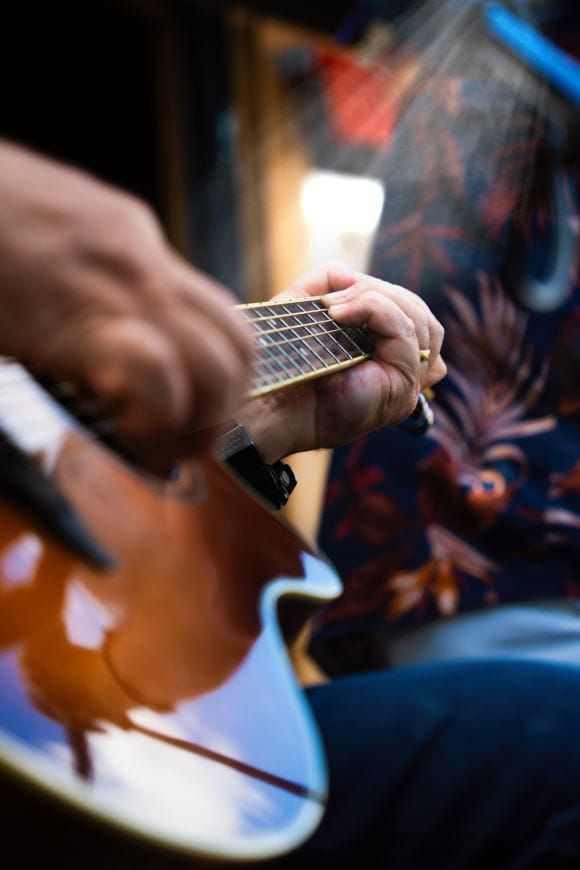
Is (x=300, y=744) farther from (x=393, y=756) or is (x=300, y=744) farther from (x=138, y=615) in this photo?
(x=393, y=756)

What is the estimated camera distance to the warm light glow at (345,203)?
1.66ft

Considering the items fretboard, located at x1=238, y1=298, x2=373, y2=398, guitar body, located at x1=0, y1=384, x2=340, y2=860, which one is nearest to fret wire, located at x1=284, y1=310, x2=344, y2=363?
fretboard, located at x1=238, y1=298, x2=373, y2=398

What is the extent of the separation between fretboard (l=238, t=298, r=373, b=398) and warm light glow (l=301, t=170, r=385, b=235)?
0.14m

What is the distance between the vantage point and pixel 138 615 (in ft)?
0.93

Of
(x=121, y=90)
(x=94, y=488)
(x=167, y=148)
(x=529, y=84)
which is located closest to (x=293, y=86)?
(x=167, y=148)

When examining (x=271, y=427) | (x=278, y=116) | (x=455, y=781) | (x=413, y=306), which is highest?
(x=413, y=306)

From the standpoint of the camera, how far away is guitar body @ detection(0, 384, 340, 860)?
24 cm

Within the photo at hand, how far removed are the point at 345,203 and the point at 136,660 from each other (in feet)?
1.34

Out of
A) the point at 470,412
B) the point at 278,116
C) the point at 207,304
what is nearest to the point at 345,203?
the point at 470,412

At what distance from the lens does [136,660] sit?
0.90 ft

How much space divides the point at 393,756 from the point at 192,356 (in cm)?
34

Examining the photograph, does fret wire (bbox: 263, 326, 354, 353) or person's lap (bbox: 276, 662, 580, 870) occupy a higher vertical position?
fret wire (bbox: 263, 326, 354, 353)

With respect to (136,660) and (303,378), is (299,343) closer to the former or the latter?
(303,378)

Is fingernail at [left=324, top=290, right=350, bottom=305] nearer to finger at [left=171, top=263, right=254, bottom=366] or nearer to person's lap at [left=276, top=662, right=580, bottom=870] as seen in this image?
finger at [left=171, top=263, right=254, bottom=366]
